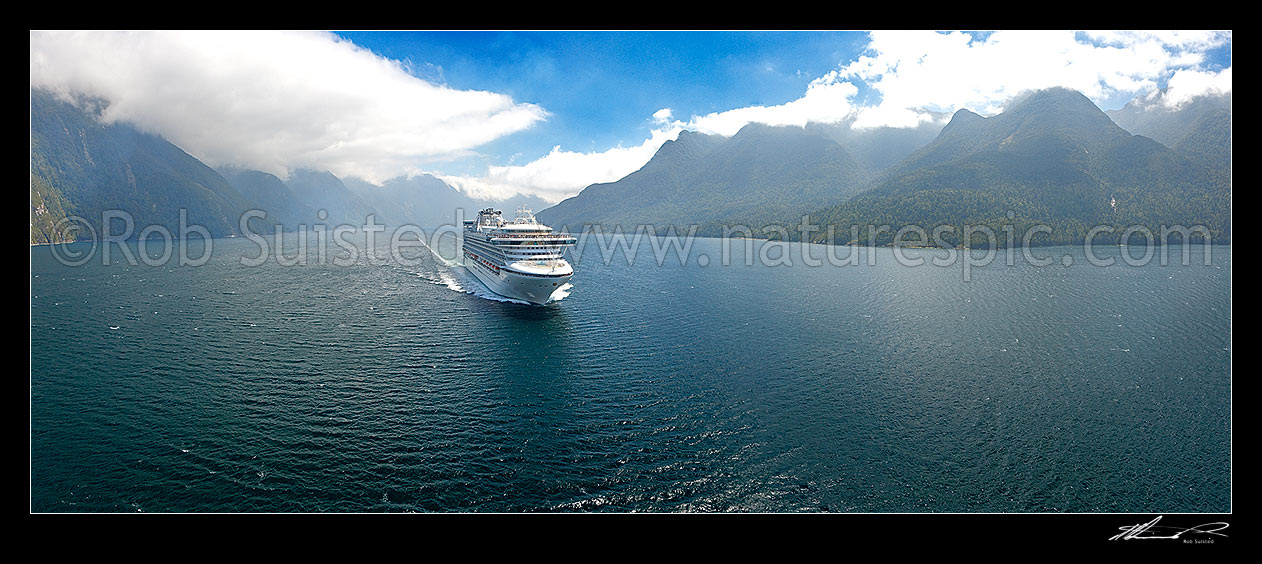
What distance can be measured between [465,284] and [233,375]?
1853 inches

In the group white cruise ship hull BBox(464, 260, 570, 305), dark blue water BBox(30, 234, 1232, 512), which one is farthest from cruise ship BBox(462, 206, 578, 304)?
dark blue water BBox(30, 234, 1232, 512)

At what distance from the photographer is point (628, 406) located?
109ft

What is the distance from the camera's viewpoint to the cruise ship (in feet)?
204

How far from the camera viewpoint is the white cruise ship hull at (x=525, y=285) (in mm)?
61469

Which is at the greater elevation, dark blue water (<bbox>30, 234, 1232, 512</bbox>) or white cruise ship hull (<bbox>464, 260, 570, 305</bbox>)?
white cruise ship hull (<bbox>464, 260, 570, 305</bbox>)

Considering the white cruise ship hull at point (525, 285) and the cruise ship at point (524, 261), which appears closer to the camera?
the white cruise ship hull at point (525, 285)

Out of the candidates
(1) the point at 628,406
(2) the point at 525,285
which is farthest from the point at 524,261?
(1) the point at 628,406

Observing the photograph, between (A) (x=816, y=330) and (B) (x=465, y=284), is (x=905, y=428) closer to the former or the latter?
(A) (x=816, y=330)

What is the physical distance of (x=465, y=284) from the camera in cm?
8400

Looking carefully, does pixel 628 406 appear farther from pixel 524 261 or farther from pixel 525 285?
pixel 524 261

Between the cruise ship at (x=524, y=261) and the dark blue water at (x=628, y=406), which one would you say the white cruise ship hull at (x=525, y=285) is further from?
the dark blue water at (x=628, y=406)

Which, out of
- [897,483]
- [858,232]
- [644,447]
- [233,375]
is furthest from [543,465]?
[858,232]

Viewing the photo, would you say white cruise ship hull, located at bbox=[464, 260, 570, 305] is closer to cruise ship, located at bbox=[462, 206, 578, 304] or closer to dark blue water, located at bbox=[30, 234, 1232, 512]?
cruise ship, located at bbox=[462, 206, 578, 304]

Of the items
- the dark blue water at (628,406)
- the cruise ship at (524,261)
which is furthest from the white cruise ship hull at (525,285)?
the dark blue water at (628,406)
